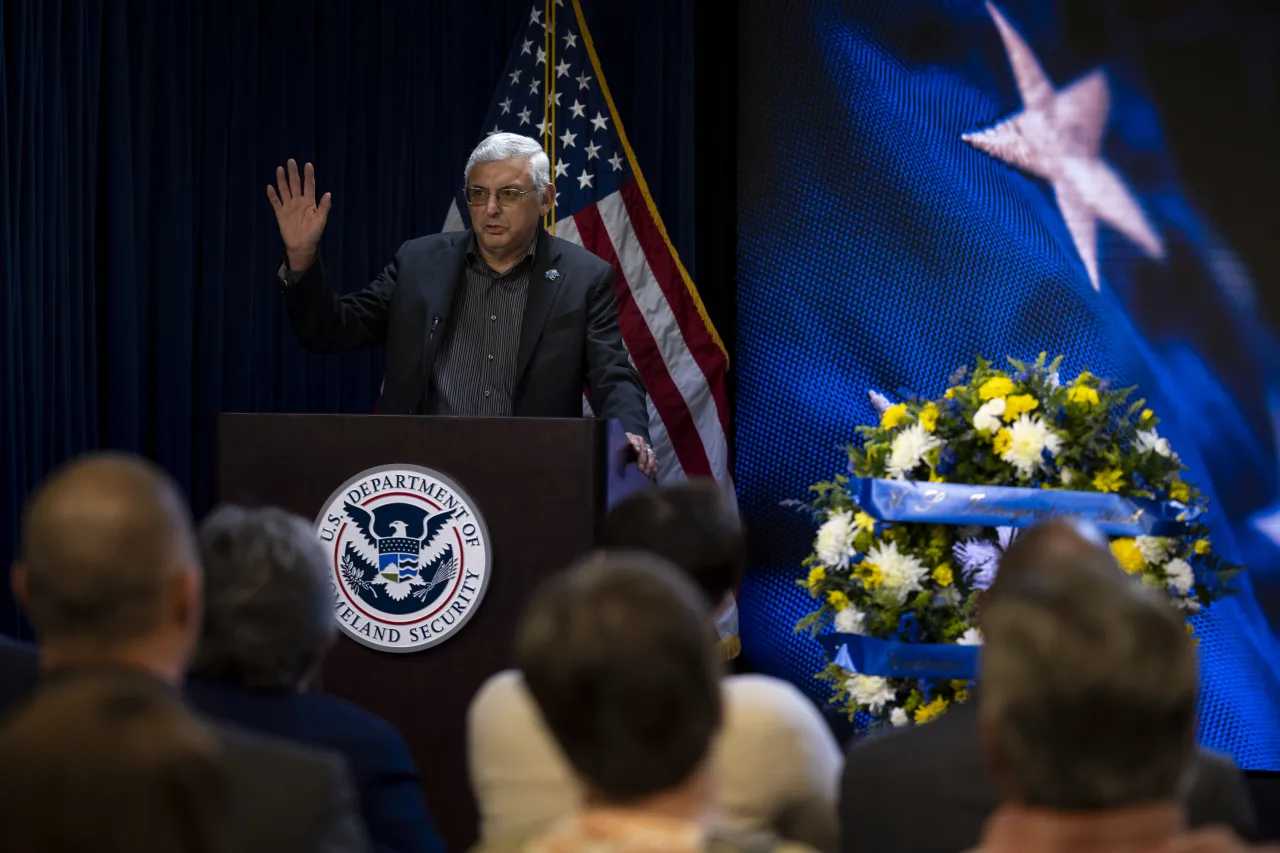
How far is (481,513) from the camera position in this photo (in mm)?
3203

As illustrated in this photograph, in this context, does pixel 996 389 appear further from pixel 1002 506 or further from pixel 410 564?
pixel 410 564

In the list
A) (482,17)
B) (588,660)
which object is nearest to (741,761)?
(588,660)

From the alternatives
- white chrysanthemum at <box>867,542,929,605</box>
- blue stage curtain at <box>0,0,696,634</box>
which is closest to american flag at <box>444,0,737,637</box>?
blue stage curtain at <box>0,0,696,634</box>

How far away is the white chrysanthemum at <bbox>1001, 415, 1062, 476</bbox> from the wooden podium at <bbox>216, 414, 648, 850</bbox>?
1.16m

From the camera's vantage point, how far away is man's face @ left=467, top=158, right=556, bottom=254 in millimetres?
4109

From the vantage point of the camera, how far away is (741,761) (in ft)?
6.26

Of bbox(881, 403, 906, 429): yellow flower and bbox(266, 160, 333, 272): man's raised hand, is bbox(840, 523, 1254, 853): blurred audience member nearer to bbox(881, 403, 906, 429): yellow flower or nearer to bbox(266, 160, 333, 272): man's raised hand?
bbox(881, 403, 906, 429): yellow flower

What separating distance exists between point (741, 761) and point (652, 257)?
3.83m

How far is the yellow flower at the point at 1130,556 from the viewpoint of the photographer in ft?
12.7

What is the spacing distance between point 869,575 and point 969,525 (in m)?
0.28

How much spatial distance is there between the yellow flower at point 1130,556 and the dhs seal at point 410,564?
166 centimetres

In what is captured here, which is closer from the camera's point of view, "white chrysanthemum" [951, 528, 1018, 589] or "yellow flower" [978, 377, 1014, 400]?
"white chrysanthemum" [951, 528, 1018, 589]

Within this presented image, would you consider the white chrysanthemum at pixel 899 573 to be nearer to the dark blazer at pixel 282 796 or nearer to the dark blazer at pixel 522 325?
the dark blazer at pixel 522 325

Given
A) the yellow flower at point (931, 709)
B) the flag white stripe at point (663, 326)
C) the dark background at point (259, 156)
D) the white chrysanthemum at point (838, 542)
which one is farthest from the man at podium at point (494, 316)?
the flag white stripe at point (663, 326)
